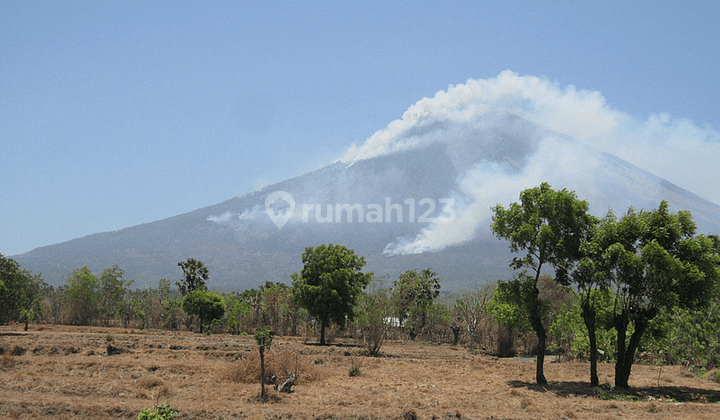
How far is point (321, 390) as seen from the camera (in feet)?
65.1

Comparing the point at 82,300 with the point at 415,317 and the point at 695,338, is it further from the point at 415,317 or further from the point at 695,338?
the point at 695,338

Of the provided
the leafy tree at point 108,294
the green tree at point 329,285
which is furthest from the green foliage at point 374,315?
the leafy tree at point 108,294

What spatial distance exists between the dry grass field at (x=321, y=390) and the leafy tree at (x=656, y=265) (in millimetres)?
3469

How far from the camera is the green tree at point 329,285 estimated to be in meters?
41.2

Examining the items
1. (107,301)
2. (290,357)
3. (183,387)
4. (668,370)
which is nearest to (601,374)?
(668,370)

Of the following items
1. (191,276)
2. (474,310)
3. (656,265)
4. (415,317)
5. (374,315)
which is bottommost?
(415,317)

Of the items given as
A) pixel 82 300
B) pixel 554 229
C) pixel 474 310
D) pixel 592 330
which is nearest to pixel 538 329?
pixel 592 330

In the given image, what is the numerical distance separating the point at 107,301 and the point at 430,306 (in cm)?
5397

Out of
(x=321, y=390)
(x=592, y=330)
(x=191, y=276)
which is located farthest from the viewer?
(x=191, y=276)

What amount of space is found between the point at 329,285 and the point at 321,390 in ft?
70.9

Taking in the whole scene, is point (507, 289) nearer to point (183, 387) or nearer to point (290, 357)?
point (290, 357)

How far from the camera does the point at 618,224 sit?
19359mm

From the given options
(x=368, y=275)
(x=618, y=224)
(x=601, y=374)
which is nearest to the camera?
(x=618, y=224)

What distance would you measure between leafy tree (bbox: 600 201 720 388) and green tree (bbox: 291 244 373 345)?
23536 millimetres
